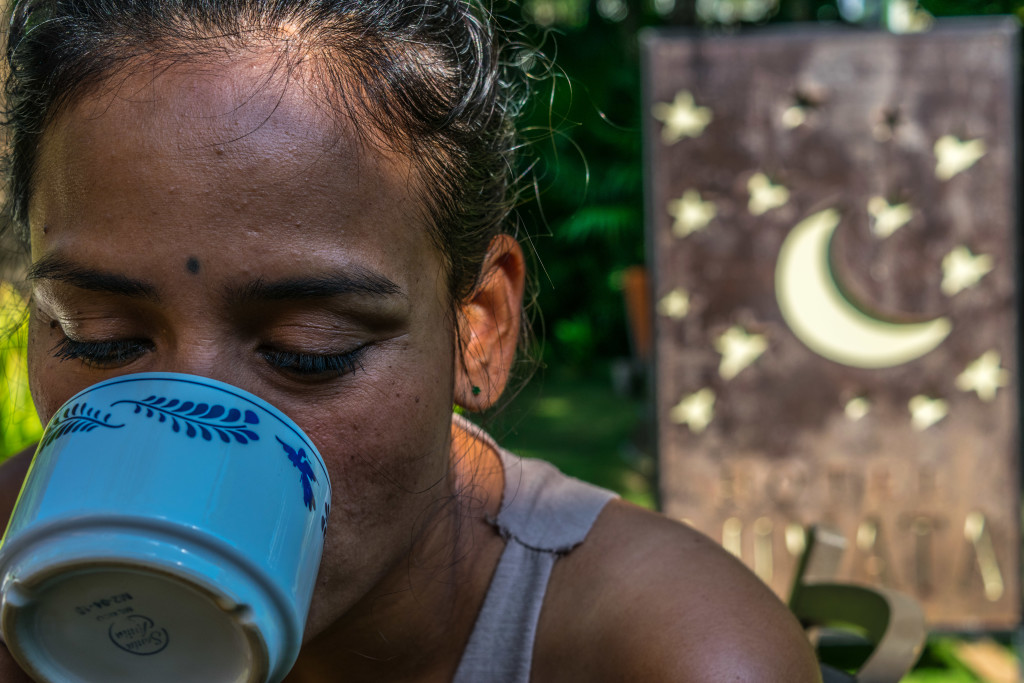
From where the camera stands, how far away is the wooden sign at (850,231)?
3662 millimetres

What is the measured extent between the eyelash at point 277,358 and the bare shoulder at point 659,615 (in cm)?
52

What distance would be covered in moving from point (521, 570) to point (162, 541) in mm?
763

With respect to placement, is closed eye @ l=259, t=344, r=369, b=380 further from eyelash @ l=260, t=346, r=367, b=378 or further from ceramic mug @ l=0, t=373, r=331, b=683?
ceramic mug @ l=0, t=373, r=331, b=683

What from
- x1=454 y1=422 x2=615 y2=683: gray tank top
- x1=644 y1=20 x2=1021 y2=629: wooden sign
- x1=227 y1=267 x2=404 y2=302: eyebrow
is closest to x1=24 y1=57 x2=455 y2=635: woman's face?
x1=227 y1=267 x2=404 y2=302: eyebrow

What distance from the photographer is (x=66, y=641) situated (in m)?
0.90

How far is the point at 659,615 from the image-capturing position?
1.29 metres

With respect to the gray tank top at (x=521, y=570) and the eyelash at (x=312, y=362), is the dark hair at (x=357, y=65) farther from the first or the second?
the gray tank top at (x=521, y=570)

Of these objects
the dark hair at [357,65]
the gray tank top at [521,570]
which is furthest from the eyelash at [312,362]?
the gray tank top at [521,570]

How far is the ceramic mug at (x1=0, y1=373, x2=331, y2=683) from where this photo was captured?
806mm

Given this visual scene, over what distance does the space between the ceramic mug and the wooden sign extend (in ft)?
9.56

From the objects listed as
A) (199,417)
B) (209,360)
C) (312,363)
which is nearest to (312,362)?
(312,363)

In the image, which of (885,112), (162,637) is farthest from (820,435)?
(162,637)

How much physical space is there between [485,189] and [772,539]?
2.68 metres

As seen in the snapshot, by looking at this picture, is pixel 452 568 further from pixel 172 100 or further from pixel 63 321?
pixel 172 100
